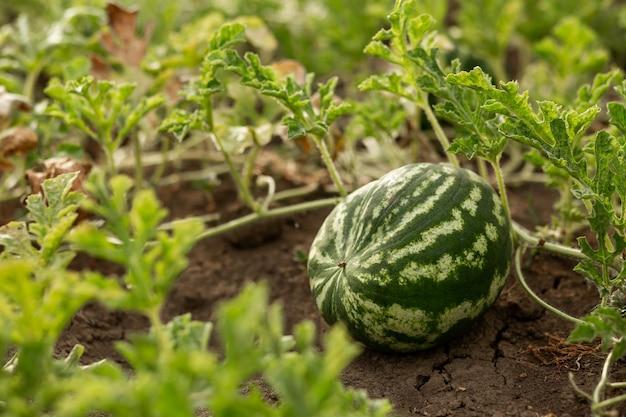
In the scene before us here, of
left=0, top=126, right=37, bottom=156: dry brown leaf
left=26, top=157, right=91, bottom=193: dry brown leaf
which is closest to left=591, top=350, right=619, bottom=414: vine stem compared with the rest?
left=26, top=157, right=91, bottom=193: dry brown leaf

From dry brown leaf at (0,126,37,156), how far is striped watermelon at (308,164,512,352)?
133cm

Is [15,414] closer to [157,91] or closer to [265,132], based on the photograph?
[265,132]

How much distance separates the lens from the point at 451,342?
8.96 feet

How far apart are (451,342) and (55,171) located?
156 centimetres

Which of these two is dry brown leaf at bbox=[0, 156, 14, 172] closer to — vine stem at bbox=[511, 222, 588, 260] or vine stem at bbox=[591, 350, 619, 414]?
vine stem at bbox=[511, 222, 588, 260]

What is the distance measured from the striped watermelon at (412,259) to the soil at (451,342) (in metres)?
0.12

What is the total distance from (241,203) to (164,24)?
125 cm

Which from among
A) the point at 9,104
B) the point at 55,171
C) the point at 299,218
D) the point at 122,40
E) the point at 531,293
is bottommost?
the point at 299,218

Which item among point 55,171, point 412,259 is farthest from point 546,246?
point 55,171

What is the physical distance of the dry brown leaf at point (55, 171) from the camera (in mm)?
3008

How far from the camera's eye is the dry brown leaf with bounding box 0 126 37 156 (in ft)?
10.6

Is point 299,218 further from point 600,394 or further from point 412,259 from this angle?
point 600,394

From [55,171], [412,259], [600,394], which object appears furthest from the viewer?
[55,171]

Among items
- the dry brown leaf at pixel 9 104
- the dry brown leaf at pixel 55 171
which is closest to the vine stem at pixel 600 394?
the dry brown leaf at pixel 55 171
